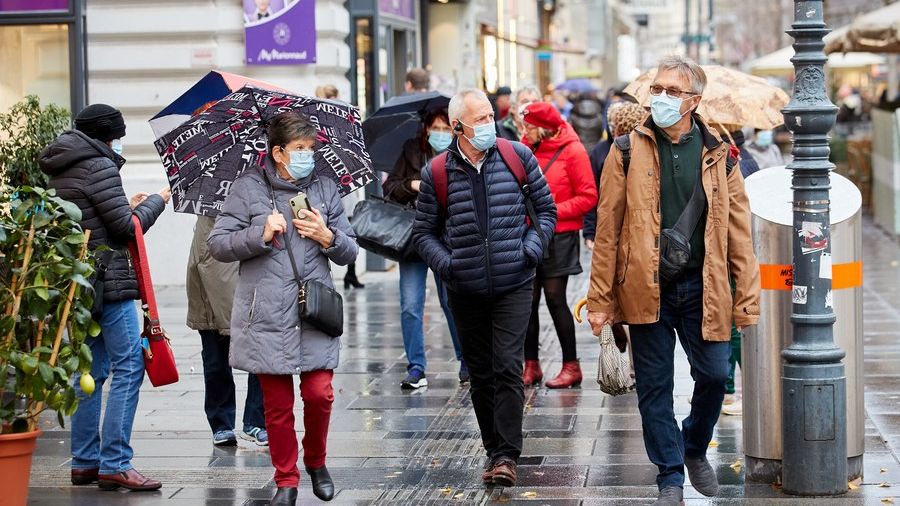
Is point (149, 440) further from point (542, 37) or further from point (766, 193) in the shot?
point (542, 37)

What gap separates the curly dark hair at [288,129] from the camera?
20.8 ft

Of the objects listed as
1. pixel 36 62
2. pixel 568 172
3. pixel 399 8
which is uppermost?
pixel 399 8

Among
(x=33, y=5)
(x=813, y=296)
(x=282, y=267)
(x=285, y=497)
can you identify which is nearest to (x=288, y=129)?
(x=282, y=267)

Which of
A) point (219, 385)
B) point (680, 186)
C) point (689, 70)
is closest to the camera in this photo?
point (680, 186)

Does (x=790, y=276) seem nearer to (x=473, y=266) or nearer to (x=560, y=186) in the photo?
(x=473, y=266)

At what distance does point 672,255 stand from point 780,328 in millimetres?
1040

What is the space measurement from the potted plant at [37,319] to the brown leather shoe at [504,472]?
195cm

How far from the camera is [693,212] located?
6203mm

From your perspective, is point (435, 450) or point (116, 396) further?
point (435, 450)

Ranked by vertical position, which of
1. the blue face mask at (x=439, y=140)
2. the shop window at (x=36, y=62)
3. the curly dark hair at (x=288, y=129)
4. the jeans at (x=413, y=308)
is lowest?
the jeans at (x=413, y=308)

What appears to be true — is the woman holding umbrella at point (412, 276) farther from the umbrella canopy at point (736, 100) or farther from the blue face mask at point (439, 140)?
the umbrella canopy at point (736, 100)

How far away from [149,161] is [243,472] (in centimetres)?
871

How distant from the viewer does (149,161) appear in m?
15.6

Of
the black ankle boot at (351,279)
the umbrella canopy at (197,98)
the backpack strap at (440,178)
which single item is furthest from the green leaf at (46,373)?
the black ankle boot at (351,279)
